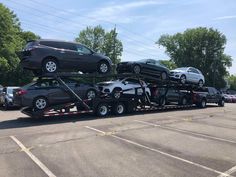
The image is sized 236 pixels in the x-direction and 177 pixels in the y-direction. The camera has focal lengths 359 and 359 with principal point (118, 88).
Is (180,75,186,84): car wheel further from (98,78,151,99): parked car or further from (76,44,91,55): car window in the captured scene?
(76,44,91,55): car window

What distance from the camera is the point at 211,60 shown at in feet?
277

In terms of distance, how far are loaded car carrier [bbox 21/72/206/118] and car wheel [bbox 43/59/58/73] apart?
18 cm

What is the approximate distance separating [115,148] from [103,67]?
792 cm

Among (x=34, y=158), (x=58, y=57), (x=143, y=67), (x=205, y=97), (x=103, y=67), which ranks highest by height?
(x=58, y=57)

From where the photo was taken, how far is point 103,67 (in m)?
17.9

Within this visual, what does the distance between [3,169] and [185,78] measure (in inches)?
702

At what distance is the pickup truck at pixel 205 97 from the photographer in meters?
26.5

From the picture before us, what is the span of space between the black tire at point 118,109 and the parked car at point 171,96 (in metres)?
3.82

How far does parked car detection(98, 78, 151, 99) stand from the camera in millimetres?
19266

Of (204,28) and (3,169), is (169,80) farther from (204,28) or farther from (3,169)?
(204,28)

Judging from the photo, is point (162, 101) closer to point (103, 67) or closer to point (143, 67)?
point (143, 67)

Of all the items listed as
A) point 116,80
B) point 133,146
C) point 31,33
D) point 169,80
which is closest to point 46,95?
point 116,80

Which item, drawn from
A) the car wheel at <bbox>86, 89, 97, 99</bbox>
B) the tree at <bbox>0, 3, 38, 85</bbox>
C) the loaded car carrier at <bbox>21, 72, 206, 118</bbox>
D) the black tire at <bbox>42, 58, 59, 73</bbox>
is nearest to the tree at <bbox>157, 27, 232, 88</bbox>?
the tree at <bbox>0, 3, 38, 85</bbox>

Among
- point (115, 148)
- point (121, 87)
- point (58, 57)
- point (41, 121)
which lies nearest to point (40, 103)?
point (41, 121)
